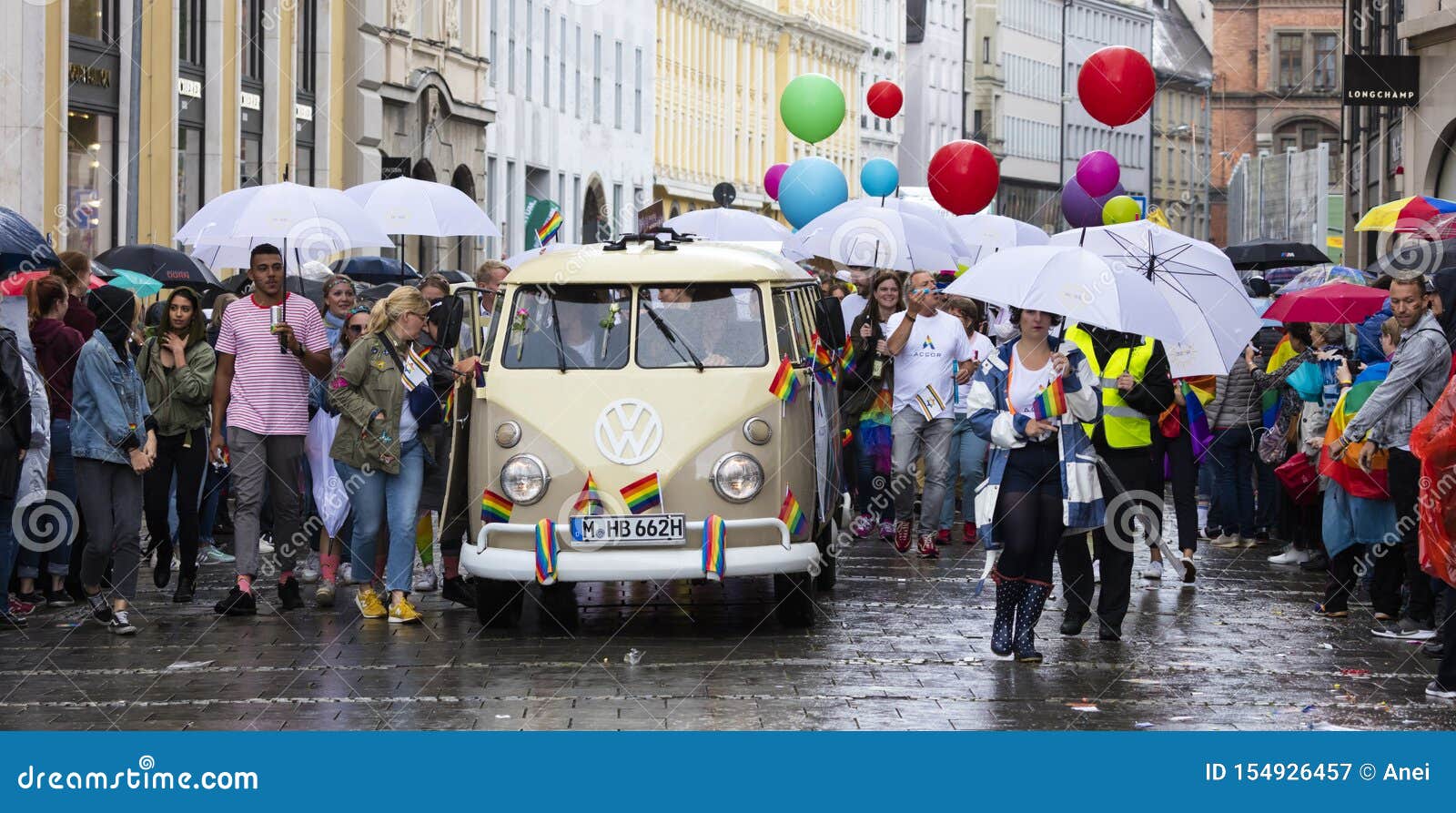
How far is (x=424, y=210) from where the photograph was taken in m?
19.0

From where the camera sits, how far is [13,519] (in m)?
13.4

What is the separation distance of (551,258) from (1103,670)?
3933mm

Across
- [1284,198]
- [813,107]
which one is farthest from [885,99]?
[1284,198]

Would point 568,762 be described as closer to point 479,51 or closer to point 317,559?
point 317,559

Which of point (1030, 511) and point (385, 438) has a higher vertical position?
point (385, 438)

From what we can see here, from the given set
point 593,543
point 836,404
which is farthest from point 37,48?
point 593,543

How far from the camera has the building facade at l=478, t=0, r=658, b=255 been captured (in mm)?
51531

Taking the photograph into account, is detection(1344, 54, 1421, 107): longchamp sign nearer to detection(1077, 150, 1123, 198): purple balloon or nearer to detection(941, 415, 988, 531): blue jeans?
detection(1077, 150, 1123, 198): purple balloon

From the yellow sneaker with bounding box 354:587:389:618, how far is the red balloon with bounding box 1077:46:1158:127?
975 centimetres

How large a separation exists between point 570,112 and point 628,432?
4662cm

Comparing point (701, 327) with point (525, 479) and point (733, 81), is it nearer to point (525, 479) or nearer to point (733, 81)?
point (525, 479)

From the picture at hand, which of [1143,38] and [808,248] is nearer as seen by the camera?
[808,248]

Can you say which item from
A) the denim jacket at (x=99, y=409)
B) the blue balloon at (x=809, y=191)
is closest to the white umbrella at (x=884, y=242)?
the denim jacket at (x=99, y=409)

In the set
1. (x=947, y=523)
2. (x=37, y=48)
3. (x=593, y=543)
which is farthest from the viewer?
(x=37, y=48)
